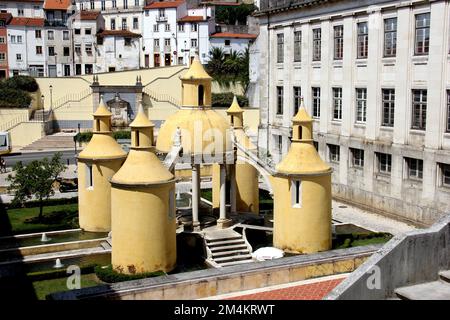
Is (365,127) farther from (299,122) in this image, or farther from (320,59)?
(299,122)

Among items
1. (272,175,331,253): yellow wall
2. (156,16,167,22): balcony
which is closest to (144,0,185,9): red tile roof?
(156,16,167,22): balcony

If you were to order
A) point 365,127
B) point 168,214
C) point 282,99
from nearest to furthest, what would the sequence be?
point 168,214 → point 365,127 → point 282,99

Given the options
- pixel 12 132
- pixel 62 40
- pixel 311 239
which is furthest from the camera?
pixel 62 40

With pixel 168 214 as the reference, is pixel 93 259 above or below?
below

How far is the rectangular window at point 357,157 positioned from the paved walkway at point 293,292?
17785 mm

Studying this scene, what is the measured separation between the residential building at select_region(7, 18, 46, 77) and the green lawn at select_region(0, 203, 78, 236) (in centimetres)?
4543

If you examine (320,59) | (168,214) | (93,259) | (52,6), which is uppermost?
(52,6)

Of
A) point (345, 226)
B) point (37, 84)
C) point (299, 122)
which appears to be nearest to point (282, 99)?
point (345, 226)

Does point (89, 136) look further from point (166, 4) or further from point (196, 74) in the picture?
point (196, 74)

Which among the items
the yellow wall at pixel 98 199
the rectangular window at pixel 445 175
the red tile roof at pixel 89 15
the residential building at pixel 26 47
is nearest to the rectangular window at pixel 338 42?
the rectangular window at pixel 445 175

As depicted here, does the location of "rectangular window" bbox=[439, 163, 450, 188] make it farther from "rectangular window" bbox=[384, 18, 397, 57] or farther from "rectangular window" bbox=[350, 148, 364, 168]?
"rectangular window" bbox=[384, 18, 397, 57]

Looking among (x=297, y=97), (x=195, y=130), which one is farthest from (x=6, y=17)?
(x=195, y=130)

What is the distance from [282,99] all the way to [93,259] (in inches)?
889

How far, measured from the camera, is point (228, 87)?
237ft
